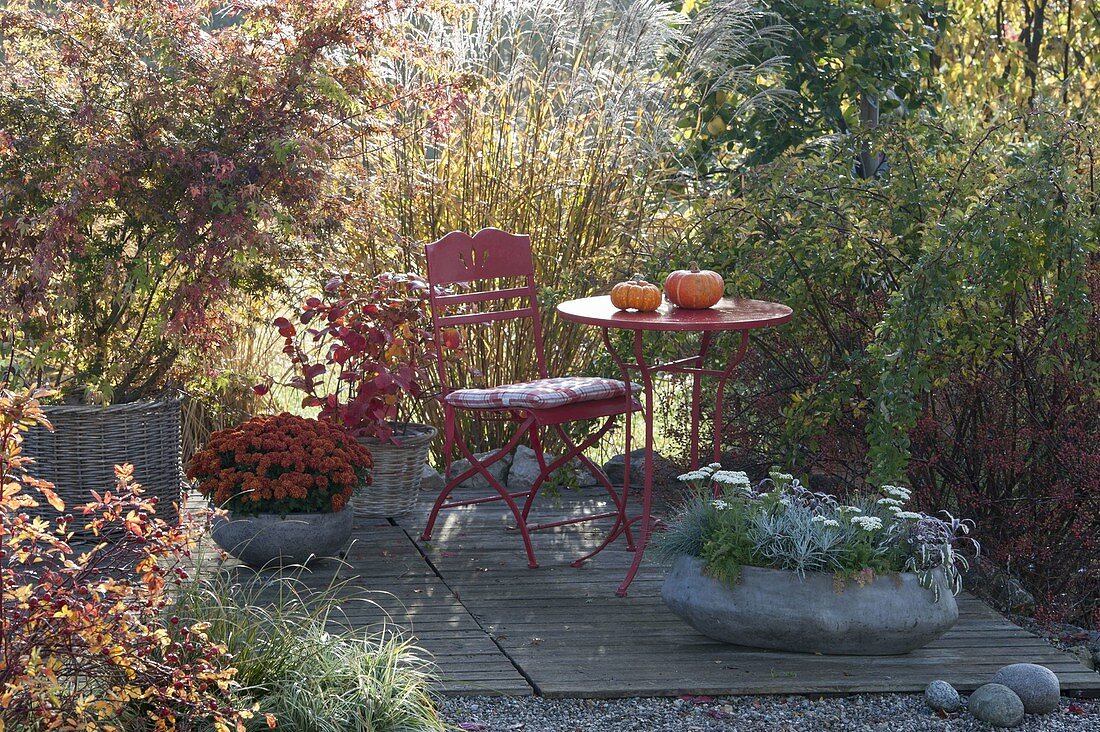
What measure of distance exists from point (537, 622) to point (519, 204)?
2.31m

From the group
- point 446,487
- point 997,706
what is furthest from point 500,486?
point 997,706

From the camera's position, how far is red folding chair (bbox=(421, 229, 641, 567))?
411 cm

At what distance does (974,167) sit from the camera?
14.0ft

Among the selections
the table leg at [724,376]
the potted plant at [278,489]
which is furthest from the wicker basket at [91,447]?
the table leg at [724,376]

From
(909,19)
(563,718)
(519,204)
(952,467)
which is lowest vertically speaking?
(563,718)

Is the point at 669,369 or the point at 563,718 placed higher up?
the point at 669,369

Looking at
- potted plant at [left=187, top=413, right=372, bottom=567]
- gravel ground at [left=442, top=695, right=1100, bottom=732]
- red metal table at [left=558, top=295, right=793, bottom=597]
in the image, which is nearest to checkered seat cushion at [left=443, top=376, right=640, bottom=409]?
red metal table at [left=558, top=295, right=793, bottom=597]

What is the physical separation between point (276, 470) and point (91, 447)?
74cm

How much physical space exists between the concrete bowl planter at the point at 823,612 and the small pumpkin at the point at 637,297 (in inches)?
36.8

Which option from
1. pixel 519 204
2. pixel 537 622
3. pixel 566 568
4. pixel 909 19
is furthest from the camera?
pixel 909 19

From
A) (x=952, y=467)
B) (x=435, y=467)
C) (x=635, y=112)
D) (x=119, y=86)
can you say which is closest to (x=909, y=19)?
(x=635, y=112)

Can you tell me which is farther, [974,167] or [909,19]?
[909,19]

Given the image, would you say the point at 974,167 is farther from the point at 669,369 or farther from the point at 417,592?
the point at 417,592

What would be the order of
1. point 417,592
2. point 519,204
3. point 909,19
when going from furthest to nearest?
point 909,19 → point 519,204 → point 417,592
